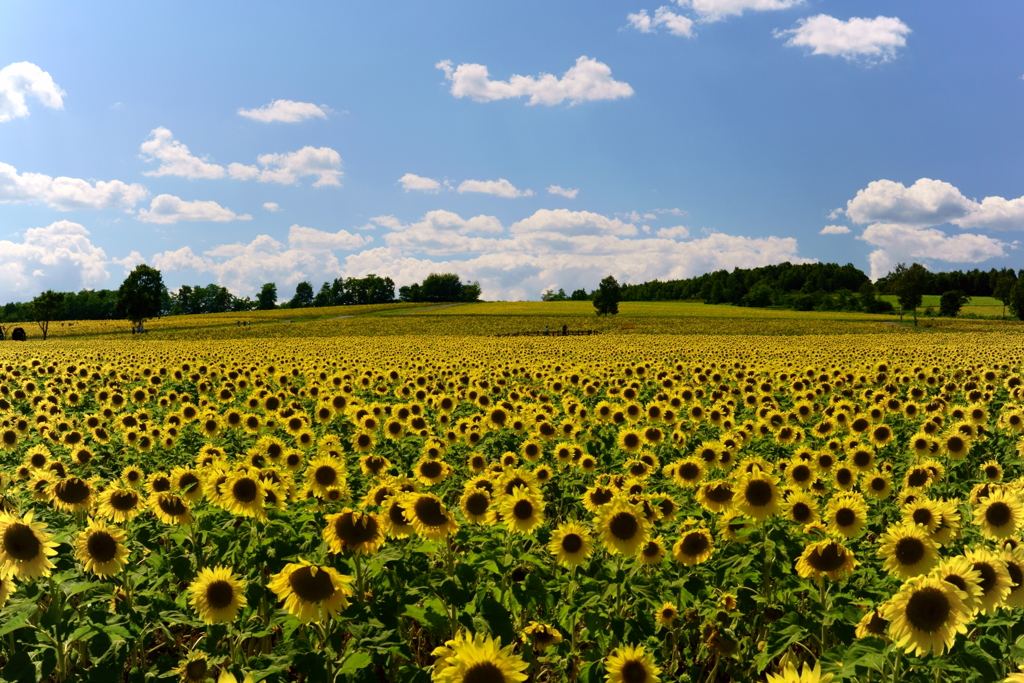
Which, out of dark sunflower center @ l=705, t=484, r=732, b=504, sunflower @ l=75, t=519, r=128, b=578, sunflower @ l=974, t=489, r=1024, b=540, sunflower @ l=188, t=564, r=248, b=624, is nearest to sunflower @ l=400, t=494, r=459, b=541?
sunflower @ l=188, t=564, r=248, b=624

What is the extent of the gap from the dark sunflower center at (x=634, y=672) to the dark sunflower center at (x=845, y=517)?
223 centimetres

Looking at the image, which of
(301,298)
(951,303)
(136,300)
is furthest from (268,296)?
(951,303)

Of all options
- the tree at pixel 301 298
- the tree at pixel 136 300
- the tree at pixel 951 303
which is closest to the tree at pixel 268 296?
the tree at pixel 301 298

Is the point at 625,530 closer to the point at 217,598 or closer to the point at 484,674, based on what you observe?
the point at 484,674

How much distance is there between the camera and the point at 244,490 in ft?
14.6

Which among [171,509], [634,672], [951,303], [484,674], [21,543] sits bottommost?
[634,672]

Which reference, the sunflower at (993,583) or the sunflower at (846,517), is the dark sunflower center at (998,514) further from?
the sunflower at (993,583)

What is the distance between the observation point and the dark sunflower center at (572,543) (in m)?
4.49

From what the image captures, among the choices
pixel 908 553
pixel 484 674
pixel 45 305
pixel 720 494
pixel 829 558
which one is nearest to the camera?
pixel 484 674

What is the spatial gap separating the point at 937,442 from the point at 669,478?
3628 millimetres

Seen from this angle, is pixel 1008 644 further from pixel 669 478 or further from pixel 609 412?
pixel 609 412

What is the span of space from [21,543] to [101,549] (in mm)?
507

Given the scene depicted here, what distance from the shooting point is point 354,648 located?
3.48 metres

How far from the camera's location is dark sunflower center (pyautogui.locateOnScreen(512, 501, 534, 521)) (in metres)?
4.73
